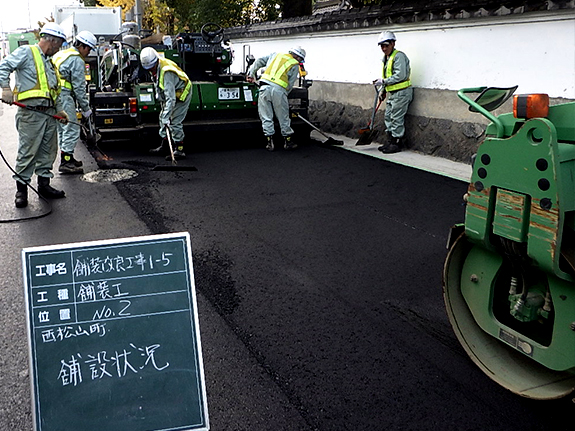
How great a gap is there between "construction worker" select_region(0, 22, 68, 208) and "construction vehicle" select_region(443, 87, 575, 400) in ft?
15.4

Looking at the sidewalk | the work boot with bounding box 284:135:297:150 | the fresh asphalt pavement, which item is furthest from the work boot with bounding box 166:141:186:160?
the sidewalk

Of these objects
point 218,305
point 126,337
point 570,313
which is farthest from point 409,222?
point 126,337

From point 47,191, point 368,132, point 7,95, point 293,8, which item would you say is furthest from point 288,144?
point 293,8

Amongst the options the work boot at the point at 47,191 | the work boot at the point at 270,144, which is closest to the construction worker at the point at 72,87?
the work boot at the point at 47,191

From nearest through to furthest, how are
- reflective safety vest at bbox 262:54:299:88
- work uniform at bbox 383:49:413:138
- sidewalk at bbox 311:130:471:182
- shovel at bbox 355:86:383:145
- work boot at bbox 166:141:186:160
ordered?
sidewalk at bbox 311:130:471:182 < work boot at bbox 166:141:186:160 < work uniform at bbox 383:49:413:138 < reflective safety vest at bbox 262:54:299:88 < shovel at bbox 355:86:383:145

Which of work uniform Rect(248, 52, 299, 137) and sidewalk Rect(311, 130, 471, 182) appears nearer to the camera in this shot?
sidewalk Rect(311, 130, 471, 182)

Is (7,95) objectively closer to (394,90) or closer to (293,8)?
(394,90)

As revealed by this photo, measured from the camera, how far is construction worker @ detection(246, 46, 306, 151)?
9.41m

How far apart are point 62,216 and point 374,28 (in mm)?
7236

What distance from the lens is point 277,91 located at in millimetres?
9422

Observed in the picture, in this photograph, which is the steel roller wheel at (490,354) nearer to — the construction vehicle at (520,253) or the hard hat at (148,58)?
the construction vehicle at (520,253)

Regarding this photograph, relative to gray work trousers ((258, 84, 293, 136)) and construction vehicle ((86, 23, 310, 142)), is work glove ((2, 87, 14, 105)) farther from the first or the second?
gray work trousers ((258, 84, 293, 136))

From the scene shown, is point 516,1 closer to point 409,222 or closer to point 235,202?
point 409,222

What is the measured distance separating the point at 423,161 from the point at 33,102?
18.0 feet
